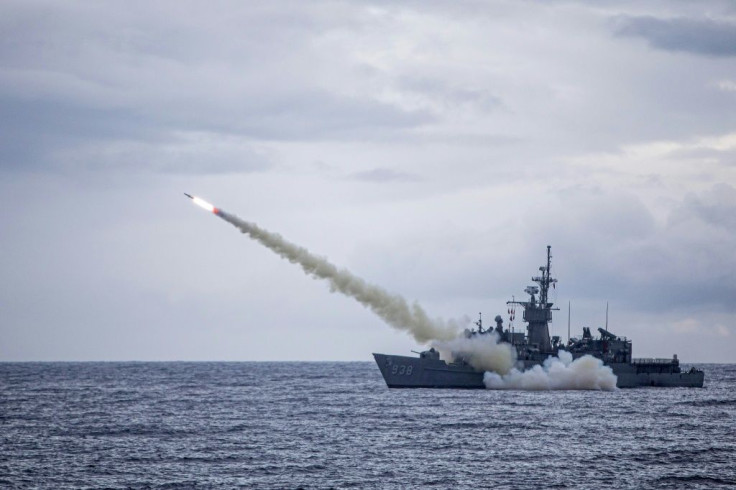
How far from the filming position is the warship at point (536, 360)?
92.4 metres

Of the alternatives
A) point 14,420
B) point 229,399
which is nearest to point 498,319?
point 229,399

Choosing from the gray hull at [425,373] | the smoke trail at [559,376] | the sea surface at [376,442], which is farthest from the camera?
the smoke trail at [559,376]

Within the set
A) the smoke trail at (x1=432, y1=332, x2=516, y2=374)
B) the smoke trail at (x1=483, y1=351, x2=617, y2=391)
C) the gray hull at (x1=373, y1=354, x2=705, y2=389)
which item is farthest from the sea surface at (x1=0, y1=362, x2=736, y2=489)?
the smoke trail at (x1=432, y1=332, x2=516, y2=374)

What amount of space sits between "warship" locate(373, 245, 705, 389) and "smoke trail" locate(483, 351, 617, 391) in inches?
34.0

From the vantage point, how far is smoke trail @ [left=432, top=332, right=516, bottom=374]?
302 ft

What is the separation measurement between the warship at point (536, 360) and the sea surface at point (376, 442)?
6.71ft

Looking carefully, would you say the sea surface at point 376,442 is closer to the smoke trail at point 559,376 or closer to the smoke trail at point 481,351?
the smoke trail at point 559,376

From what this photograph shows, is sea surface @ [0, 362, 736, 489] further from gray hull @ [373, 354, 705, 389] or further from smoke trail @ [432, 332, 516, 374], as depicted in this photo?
smoke trail @ [432, 332, 516, 374]

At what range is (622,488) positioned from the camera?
138 ft

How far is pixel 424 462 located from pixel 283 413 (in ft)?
92.0

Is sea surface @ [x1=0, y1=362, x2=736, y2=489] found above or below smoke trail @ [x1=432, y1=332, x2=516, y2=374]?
below

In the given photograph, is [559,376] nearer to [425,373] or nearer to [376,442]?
[425,373]

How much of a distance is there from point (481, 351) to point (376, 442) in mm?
37260

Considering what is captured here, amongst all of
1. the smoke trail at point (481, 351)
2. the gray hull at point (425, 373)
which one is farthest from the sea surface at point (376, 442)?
the smoke trail at point (481, 351)
